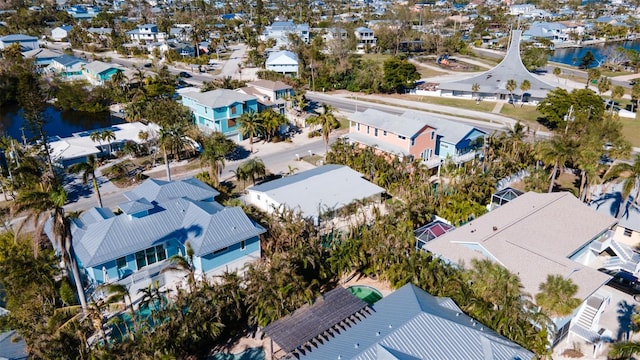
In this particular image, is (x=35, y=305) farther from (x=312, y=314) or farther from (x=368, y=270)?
(x=368, y=270)

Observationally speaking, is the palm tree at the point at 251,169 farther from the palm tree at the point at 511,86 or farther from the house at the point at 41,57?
the house at the point at 41,57

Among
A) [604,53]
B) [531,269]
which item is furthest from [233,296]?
[604,53]

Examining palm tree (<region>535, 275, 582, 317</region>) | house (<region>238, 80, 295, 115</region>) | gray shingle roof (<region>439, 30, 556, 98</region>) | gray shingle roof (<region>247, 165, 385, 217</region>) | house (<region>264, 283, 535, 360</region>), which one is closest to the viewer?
house (<region>264, 283, 535, 360</region>)

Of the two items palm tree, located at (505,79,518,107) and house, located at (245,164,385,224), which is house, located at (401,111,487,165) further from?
palm tree, located at (505,79,518,107)

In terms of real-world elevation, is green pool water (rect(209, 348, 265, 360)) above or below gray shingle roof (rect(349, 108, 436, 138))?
below

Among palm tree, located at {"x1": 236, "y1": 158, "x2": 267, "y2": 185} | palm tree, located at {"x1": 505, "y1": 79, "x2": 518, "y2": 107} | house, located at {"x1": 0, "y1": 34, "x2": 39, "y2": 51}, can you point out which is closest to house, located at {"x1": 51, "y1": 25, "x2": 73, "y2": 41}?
house, located at {"x1": 0, "y1": 34, "x2": 39, "y2": 51}

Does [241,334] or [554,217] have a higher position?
[554,217]

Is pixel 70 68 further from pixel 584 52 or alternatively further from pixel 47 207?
pixel 584 52
